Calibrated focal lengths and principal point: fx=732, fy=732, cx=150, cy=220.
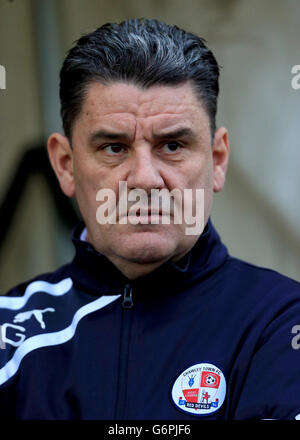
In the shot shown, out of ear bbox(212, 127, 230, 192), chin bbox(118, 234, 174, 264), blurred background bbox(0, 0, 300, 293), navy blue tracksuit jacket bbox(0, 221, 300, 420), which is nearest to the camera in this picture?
navy blue tracksuit jacket bbox(0, 221, 300, 420)

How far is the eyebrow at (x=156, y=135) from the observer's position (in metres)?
1.61

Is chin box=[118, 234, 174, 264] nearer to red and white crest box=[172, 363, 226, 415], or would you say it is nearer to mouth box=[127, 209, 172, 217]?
mouth box=[127, 209, 172, 217]

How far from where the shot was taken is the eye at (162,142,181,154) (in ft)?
5.33

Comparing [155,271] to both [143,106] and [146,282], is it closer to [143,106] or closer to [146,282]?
[146,282]

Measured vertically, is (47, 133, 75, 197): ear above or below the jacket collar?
above

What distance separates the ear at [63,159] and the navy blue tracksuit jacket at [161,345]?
6.0 inches

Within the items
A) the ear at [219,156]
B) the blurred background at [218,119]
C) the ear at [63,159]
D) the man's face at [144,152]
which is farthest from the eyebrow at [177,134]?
the blurred background at [218,119]

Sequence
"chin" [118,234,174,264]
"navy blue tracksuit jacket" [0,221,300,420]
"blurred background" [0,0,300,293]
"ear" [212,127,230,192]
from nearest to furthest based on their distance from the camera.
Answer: "navy blue tracksuit jacket" [0,221,300,420]
"chin" [118,234,174,264]
"ear" [212,127,230,192]
"blurred background" [0,0,300,293]

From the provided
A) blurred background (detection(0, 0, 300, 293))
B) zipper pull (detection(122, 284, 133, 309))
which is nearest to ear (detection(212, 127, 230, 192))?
zipper pull (detection(122, 284, 133, 309))

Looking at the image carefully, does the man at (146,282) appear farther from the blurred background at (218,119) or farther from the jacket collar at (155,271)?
the blurred background at (218,119)

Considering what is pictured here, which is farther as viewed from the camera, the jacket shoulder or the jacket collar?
the jacket shoulder

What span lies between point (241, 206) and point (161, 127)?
109 centimetres
